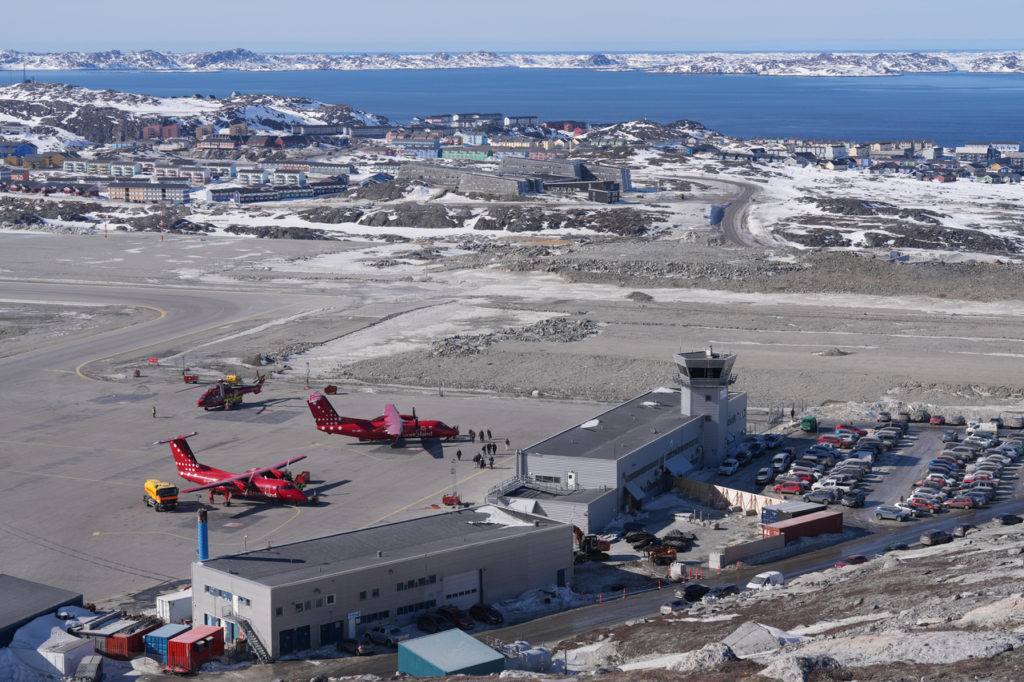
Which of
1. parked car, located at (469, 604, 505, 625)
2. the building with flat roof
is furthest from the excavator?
parked car, located at (469, 604, 505, 625)

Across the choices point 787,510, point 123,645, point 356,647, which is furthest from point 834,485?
point 123,645

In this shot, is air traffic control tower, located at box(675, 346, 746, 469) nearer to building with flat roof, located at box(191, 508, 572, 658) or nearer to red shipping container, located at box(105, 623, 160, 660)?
building with flat roof, located at box(191, 508, 572, 658)

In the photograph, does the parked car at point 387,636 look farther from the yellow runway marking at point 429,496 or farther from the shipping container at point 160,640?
the yellow runway marking at point 429,496

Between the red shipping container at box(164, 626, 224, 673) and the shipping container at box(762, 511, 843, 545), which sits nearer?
the red shipping container at box(164, 626, 224, 673)

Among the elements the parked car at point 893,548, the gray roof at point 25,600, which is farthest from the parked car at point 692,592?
the gray roof at point 25,600

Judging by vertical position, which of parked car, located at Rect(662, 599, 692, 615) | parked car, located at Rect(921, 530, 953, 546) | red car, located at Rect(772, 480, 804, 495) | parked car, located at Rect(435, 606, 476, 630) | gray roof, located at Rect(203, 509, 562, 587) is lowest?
red car, located at Rect(772, 480, 804, 495)

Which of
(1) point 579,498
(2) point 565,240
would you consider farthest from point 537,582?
(2) point 565,240
